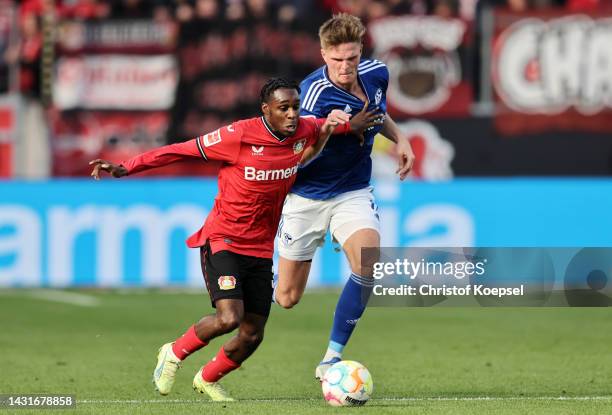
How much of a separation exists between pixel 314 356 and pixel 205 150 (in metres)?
3.42

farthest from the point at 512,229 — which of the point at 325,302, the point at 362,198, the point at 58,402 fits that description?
the point at 58,402

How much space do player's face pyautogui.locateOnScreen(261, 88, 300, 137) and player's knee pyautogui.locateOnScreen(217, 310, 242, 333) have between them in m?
1.16

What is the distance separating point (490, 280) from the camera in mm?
9695

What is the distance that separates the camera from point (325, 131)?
29.0 ft

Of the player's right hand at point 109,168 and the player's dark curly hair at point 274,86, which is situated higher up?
the player's dark curly hair at point 274,86

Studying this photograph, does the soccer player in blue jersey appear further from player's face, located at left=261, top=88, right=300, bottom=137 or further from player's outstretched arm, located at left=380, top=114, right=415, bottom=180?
player's face, located at left=261, top=88, right=300, bottom=137

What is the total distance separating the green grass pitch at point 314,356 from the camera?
27.5 feet

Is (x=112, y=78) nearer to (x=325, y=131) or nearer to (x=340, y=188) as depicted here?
(x=340, y=188)

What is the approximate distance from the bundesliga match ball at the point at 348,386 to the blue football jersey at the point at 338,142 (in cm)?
172

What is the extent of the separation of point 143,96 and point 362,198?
1074 cm

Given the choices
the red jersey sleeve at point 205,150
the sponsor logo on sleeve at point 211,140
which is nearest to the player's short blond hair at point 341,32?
the red jersey sleeve at point 205,150

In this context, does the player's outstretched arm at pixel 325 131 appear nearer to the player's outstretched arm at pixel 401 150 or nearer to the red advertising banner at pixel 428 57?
the player's outstretched arm at pixel 401 150

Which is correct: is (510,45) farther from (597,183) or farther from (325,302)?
(325,302)
